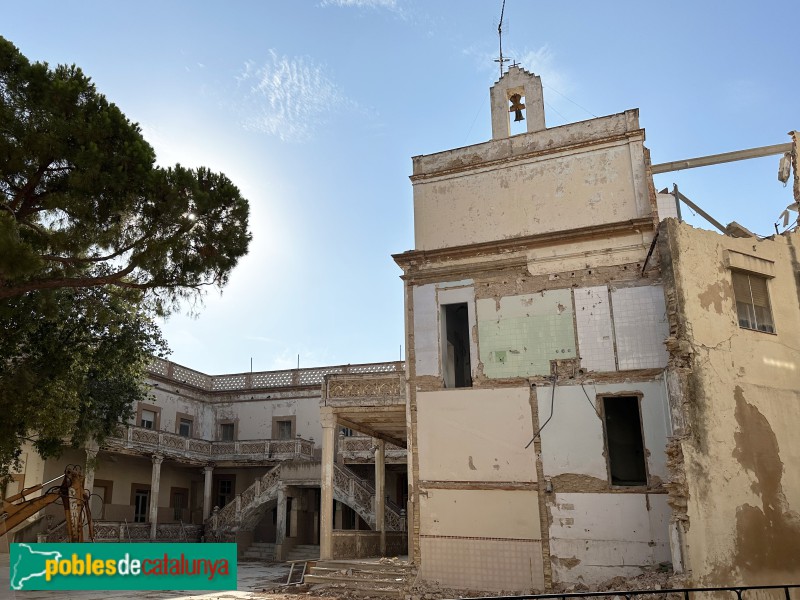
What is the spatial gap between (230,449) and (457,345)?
55.6 feet

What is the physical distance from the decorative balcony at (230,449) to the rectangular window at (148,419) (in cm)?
224

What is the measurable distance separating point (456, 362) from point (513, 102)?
7.40 metres

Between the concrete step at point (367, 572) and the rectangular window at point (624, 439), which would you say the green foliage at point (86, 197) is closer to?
the concrete step at point (367, 572)

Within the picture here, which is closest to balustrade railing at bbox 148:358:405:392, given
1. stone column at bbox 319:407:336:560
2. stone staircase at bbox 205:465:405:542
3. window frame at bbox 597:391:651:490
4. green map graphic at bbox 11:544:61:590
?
stone staircase at bbox 205:465:405:542

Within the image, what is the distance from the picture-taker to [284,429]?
33250 millimetres

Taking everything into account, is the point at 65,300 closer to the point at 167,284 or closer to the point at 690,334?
the point at 167,284

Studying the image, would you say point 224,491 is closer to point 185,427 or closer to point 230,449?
point 185,427

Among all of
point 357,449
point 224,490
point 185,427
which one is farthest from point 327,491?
point 224,490

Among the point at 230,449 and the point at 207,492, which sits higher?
the point at 230,449

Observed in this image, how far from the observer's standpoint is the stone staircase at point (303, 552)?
1074 inches

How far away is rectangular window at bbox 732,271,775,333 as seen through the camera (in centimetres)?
1351

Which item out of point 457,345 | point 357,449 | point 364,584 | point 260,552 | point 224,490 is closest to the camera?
point 364,584

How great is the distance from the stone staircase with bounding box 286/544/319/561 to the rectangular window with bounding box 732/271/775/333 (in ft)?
64.5

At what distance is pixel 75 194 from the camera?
11391 millimetres
